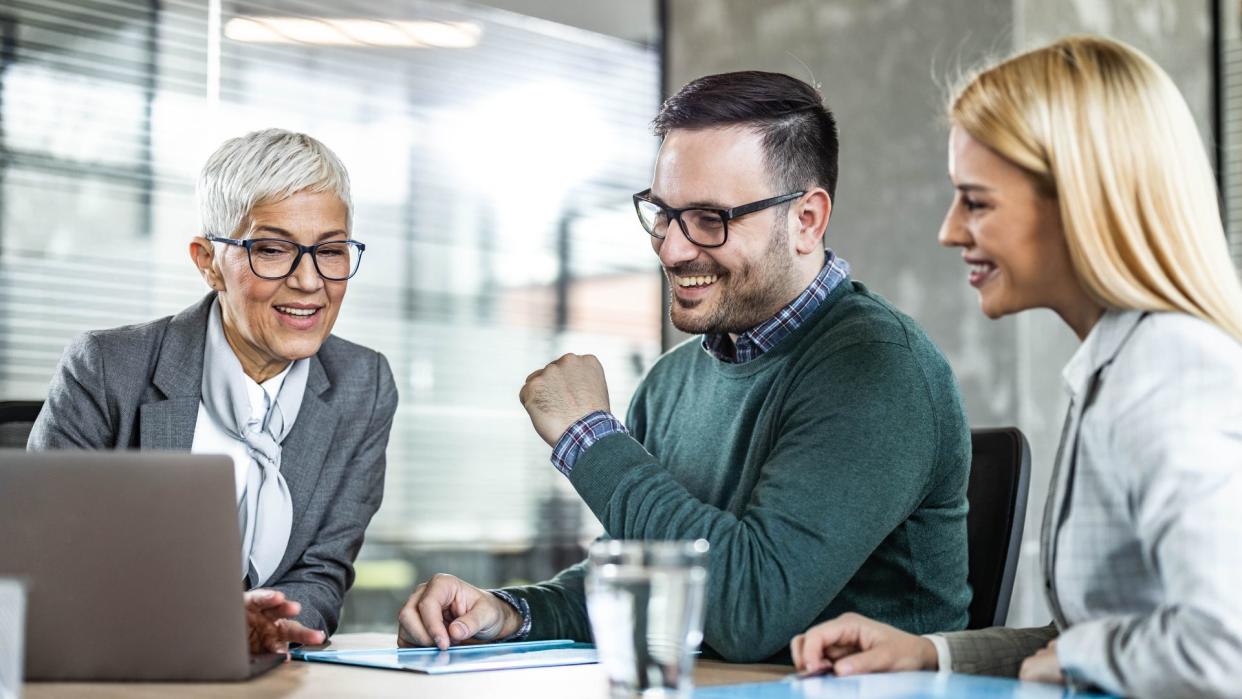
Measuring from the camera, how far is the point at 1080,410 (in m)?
1.11

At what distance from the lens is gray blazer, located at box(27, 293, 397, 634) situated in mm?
1853

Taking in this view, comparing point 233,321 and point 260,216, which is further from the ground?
point 260,216

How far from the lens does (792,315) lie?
173 centimetres

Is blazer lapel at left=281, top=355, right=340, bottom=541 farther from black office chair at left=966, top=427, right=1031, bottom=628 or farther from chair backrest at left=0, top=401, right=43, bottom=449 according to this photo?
black office chair at left=966, top=427, right=1031, bottom=628

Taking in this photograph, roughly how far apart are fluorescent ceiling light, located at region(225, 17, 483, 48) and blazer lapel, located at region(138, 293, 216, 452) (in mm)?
1756

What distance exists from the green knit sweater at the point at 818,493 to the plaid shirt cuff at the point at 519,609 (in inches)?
0.4

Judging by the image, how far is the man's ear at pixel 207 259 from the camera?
2041 mm

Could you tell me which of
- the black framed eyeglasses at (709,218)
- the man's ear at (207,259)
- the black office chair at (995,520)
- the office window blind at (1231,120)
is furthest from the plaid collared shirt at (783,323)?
the office window blind at (1231,120)

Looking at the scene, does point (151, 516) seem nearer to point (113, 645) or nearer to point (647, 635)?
point (113, 645)

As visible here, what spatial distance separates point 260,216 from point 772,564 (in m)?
1.04

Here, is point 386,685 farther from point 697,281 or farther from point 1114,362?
point 697,281

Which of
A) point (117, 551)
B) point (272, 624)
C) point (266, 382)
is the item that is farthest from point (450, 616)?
point (266, 382)

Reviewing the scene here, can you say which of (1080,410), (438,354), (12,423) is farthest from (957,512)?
(438,354)

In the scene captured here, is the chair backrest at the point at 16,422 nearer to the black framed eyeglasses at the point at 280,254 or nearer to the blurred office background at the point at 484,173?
the black framed eyeglasses at the point at 280,254
